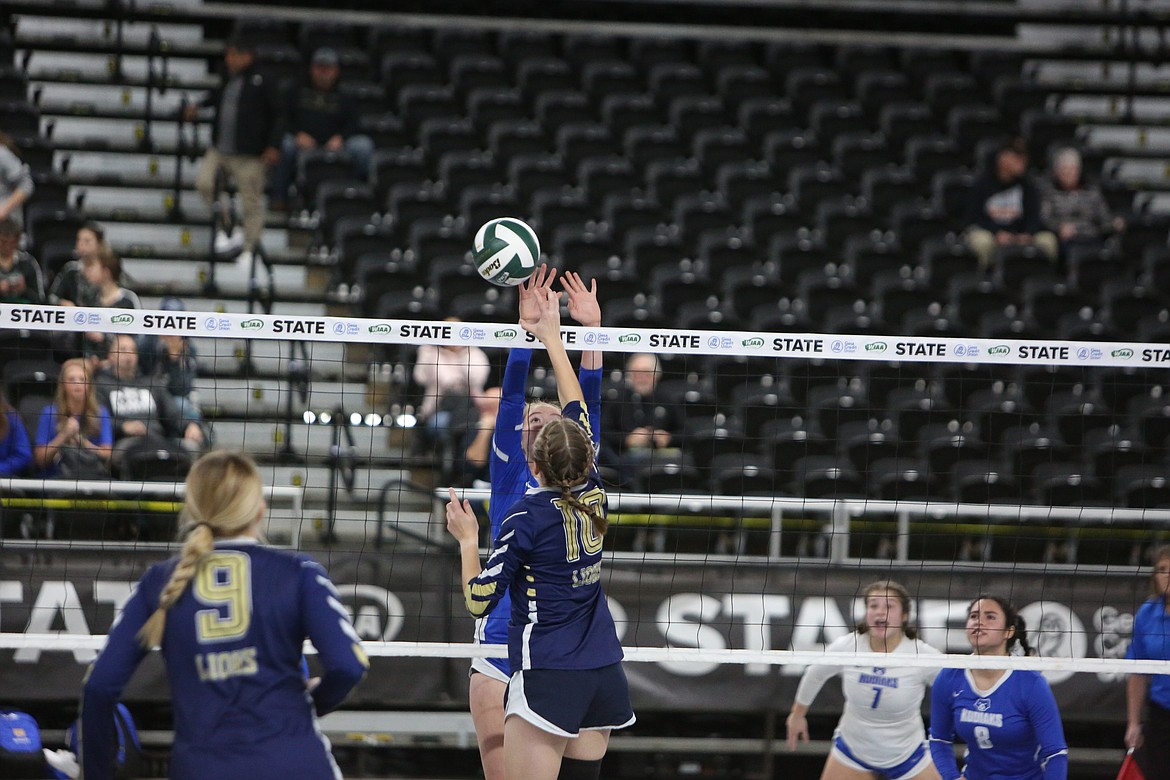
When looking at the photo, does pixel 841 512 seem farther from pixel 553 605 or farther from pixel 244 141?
pixel 244 141

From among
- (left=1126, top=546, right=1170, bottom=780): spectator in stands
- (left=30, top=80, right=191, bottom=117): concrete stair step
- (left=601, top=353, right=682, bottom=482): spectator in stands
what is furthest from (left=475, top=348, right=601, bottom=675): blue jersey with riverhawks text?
(left=30, top=80, right=191, bottom=117): concrete stair step

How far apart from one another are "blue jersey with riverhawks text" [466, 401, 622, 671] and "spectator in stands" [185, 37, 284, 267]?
8005mm

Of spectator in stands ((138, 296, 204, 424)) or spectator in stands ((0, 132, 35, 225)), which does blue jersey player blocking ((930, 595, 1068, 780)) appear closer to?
spectator in stands ((138, 296, 204, 424))

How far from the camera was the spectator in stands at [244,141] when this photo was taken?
490 inches

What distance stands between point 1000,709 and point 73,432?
518 cm

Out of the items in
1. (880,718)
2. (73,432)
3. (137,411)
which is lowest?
(880,718)

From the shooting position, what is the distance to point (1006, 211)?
13.7m

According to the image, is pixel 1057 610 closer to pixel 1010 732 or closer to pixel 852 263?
pixel 1010 732

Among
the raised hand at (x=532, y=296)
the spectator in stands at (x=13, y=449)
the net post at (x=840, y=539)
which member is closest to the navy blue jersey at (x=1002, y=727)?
the net post at (x=840, y=539)

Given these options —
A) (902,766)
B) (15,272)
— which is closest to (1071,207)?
(902,766)

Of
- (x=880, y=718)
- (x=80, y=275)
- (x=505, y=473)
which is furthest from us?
(x=80, y=275)

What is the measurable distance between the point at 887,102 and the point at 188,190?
24.9 feet

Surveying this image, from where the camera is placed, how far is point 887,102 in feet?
52.2

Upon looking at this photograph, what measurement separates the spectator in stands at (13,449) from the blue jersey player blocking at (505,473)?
3692 millimetres
